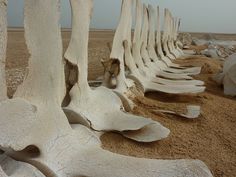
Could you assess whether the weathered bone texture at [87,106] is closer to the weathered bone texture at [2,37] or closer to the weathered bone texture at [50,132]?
the weathered bone texture at [50,132]

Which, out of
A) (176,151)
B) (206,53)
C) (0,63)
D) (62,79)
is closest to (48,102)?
(62,79)

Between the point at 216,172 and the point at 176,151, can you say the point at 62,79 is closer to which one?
the point at 176,151

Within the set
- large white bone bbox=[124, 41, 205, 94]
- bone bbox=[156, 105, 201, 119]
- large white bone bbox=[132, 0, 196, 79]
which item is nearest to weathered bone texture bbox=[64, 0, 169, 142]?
bone bbox=[156, 105, 201, 119]

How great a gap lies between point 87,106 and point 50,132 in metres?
0.58

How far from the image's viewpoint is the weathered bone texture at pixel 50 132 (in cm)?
145

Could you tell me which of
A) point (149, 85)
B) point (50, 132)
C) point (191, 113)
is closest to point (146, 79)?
point (149, 85)

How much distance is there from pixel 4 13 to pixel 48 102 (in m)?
0.47

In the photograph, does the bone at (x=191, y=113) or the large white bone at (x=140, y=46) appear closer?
the bone at (x=191, y=113)

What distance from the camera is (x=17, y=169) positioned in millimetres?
1383

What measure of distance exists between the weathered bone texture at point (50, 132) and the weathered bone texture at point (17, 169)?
0.04 m

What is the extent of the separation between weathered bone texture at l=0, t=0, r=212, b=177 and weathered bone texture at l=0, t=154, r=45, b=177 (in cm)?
4

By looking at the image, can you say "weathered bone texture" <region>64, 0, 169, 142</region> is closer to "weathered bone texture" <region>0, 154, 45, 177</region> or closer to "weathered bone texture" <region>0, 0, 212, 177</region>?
"weathered bone texture" <region>0, 0, 212, 177</region>

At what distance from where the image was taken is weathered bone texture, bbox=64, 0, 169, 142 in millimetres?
2111

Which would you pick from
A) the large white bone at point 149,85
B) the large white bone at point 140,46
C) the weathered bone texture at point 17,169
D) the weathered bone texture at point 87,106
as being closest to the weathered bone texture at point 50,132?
the weathered bone texture at point 17,169
